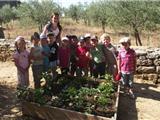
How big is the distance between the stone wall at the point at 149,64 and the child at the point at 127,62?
5.86 ft

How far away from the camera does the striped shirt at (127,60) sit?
8.25m

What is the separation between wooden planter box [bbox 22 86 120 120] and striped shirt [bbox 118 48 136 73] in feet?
6.99

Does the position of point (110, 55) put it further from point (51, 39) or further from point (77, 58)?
point (51, 39)

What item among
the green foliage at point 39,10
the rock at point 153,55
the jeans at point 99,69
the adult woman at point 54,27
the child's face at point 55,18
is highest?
the green foliage at point 39,10

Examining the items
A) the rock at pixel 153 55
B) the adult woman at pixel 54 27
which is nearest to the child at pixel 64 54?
the adult woman at pixel 54 27

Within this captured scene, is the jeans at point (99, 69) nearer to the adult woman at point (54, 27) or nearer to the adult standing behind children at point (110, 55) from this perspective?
the adult standing behind children at point (110, 55)

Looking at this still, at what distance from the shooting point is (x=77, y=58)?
28.8 feet

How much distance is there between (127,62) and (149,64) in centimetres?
211

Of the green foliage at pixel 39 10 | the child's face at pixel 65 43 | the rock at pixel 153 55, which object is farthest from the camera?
the green foliage at pixel 39 10

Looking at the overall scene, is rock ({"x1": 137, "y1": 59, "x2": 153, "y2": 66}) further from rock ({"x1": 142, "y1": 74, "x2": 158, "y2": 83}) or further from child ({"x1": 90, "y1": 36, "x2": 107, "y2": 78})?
child ({"x1": 90, "y1": 36, "x2": 107, "y2": 78})

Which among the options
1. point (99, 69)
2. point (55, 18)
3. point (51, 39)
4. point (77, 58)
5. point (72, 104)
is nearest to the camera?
point (72, 104)

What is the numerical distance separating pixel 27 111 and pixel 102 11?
1409 inches

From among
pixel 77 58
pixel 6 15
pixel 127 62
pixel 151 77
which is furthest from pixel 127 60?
pixel 6 15

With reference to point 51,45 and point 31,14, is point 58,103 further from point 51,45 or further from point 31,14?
point 31,14
